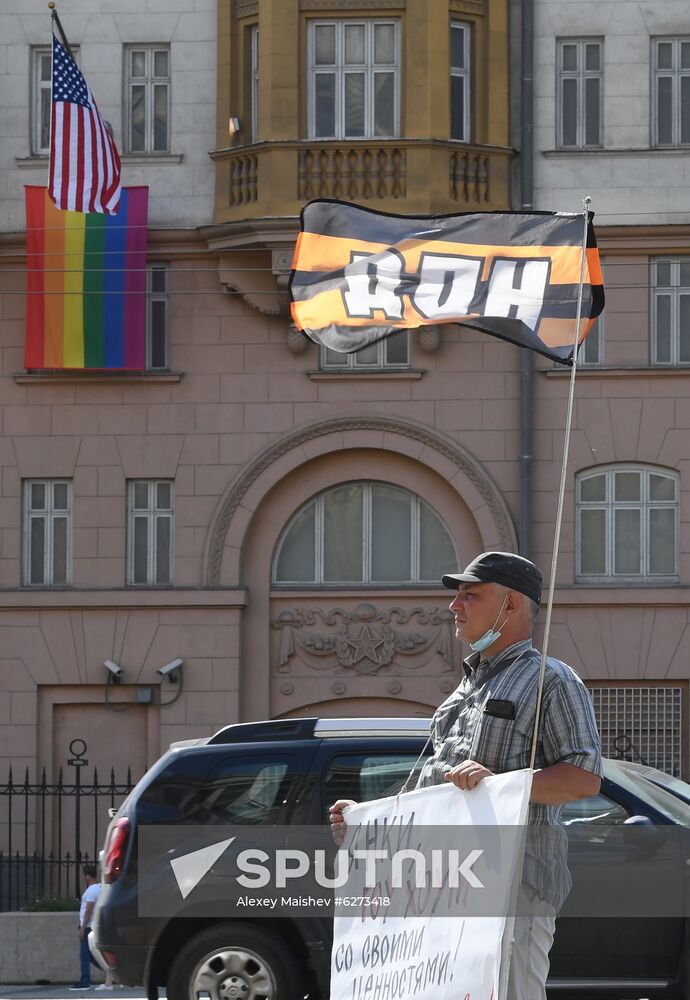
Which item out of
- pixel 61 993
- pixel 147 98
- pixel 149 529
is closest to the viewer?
pixel 61 993

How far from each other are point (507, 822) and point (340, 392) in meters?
19.7

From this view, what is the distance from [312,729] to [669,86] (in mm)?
16783

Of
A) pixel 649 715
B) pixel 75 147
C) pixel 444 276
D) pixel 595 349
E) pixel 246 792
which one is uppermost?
pixel 75 147

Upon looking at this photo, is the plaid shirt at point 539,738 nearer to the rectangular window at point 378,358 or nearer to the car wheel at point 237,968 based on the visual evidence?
the car wheel at point 237,968

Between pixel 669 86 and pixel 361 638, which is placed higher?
pixel 669 86

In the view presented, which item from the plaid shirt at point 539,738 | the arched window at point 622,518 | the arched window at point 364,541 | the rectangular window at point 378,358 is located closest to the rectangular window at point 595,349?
the arched window at point 622,518

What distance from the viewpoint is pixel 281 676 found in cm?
2506

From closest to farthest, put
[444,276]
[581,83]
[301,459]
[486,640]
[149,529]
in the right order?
[486,640] < [444,276] < [301,459] < [149,529] < [581,83]

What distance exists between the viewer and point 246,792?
Answer: 11141 millimetres

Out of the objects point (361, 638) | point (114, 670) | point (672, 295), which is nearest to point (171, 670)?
point (114, 670)

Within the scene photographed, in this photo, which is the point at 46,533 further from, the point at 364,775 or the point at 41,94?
the point at 364,775

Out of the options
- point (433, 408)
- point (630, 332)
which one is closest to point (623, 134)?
point (630, 332)

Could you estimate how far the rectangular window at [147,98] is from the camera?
25.9m

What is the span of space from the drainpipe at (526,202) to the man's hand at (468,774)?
744 inches
